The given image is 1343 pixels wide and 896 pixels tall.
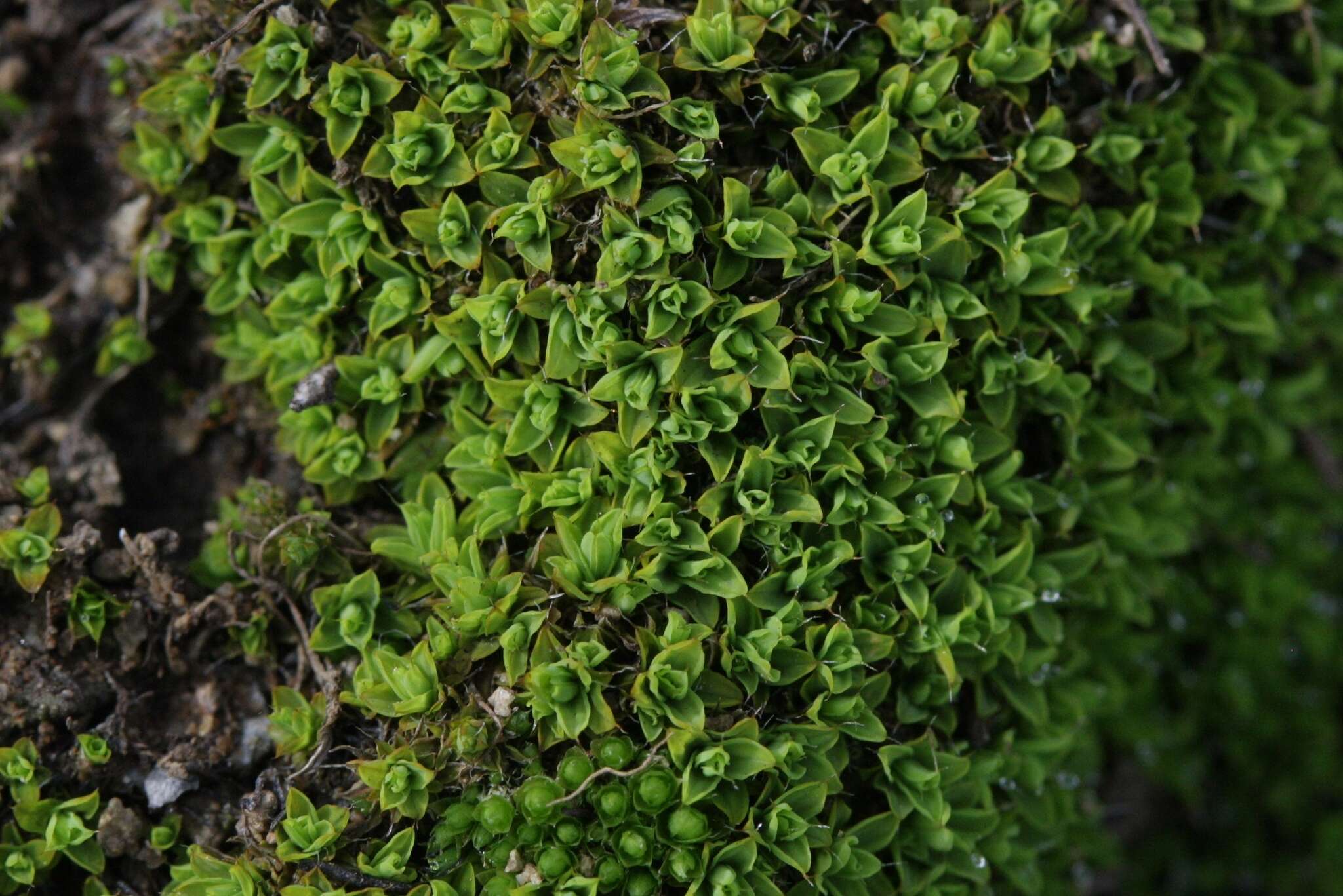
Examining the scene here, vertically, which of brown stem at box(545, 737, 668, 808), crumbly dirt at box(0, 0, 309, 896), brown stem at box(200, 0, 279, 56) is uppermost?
brown stem at box(200, 0, 279, 56)

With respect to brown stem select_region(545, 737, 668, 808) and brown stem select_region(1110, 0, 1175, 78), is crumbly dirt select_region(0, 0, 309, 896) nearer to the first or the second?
brown stem select_region(545, 737, 668, 808)

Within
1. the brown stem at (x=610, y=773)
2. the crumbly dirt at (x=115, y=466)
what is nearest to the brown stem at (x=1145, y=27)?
the brown stem at (x=610, y=773)

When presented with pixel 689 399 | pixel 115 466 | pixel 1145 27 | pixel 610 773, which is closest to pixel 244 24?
pixel 115 466

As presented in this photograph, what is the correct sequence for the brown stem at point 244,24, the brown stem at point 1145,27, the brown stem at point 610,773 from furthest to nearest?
the brown stem at point 1145,27
the brown stem at point 244,24
the brown stem at point 610,773

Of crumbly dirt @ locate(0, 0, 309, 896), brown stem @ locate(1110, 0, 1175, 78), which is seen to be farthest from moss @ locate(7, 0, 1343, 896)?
crumbly dirt @ locate(0, 0, 309, 896)

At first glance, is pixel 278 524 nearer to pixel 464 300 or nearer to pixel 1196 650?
pixel 464 300

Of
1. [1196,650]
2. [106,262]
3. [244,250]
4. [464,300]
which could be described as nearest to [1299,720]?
[1196,650]

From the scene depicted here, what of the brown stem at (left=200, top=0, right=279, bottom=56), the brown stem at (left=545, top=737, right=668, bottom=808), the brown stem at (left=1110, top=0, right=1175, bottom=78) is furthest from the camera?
the brown stem at (left=1110, top=0, right=1175, bottom=78)

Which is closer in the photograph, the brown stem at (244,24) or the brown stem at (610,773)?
the brown stem at (610,773)

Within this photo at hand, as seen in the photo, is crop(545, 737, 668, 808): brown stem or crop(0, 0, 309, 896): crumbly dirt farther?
crop(0, 0, 309, 896): crumbly dirt

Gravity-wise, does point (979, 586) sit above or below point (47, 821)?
below

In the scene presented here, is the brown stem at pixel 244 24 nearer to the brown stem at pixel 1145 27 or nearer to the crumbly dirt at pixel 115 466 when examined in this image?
the crumbly dirt at pixel 115 466
